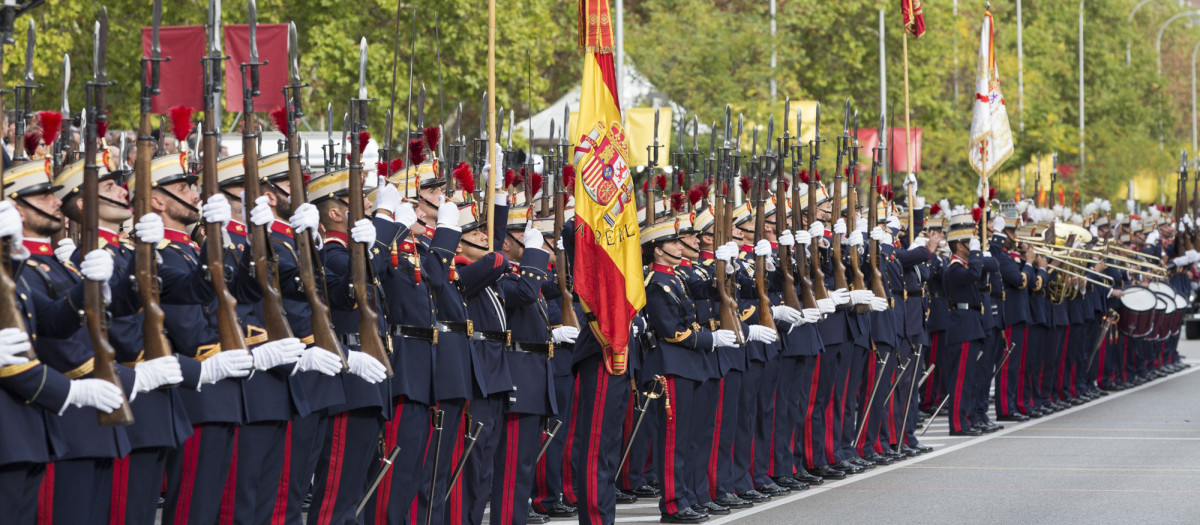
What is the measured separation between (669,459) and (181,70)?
6.26 m

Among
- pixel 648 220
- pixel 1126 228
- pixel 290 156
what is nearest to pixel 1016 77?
pixel 1126 228

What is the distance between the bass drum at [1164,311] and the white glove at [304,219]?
1300 centimetres

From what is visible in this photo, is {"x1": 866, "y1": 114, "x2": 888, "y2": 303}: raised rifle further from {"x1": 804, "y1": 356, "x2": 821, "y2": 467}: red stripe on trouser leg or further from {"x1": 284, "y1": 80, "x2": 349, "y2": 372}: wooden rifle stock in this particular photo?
{"x1": 284, "y1": 80, "x2": 349, "y2": 372}: wooden rifle stock

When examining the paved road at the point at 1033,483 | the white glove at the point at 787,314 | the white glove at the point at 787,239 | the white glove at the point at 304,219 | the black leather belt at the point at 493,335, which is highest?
the white glove at the point at 304,219

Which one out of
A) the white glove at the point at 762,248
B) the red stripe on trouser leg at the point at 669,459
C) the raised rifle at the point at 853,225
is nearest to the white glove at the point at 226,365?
the red stripe on trouser leg at the point at 669,459

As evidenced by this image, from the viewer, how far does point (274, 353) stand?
574 centimetres

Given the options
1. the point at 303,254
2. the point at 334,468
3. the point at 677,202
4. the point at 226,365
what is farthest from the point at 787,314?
the point at 226,365

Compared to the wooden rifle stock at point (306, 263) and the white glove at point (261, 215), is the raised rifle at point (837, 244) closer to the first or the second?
the wooden rifle stock at point (306, 263)

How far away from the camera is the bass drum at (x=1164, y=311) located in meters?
17.4

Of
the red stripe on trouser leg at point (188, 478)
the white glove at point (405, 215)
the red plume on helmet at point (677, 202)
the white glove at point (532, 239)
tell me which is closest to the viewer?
the red stripe on trouser leg at point (188, 478)

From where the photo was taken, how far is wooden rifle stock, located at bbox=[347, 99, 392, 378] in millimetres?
6258

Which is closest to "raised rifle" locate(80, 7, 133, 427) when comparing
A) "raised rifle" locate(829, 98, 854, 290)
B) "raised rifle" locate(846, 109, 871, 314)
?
"raised rifle" locate(829, 98, 854, 290)

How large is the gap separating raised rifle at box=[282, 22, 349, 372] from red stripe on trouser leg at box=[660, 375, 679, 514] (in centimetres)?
292

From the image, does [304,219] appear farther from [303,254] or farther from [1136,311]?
[1136,311]
